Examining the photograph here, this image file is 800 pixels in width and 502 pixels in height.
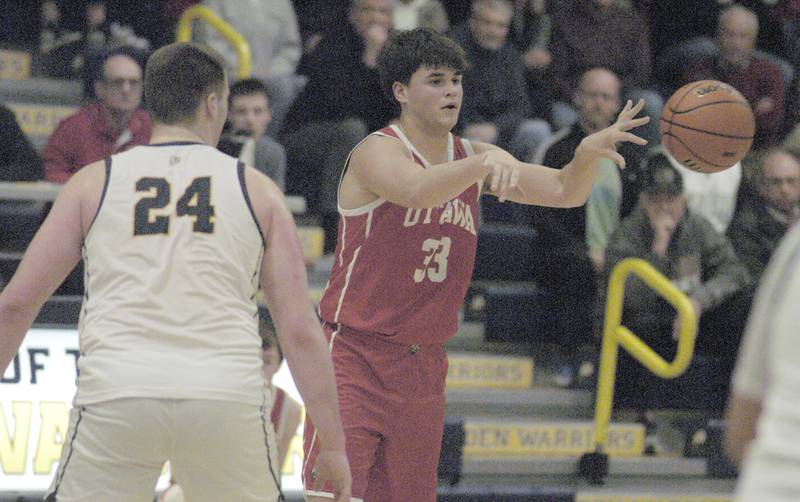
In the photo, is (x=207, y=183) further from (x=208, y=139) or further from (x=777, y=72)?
(x=777, y=72)

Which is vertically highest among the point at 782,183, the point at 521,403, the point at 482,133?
the point at 482,133

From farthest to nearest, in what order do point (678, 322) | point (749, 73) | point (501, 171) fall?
point (749, 73)
point (678, 322)
point (501, 171)

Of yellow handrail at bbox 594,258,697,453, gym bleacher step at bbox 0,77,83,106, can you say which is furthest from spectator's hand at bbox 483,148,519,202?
gym bleacher step at bbox 0,77,83,106

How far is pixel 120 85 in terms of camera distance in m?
7.62

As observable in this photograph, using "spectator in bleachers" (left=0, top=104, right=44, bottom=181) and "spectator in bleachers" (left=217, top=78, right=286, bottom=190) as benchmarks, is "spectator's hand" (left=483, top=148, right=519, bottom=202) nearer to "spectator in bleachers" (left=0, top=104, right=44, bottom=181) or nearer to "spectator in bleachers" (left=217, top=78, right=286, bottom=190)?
"spectator in bleachers" (left=217, top=78, right=286, bottom=190)

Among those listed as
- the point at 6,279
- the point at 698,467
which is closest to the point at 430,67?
the point at 6,279

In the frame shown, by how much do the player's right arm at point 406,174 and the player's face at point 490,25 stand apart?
438 centimetres

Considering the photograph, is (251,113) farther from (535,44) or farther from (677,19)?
(677,19)

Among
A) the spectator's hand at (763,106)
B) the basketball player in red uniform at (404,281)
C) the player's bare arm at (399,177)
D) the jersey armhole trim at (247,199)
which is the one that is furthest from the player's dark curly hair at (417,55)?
the spectator's hand at (763,106)

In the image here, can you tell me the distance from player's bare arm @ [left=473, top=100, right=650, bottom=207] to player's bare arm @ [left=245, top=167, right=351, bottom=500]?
81cm

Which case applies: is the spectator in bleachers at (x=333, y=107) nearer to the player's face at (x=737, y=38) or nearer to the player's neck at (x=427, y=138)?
the player's face at (x=737, y=38)

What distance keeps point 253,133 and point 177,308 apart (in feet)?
15.2

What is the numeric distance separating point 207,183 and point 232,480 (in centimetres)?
75

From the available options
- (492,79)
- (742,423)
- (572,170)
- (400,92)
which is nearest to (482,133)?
(492,79)
